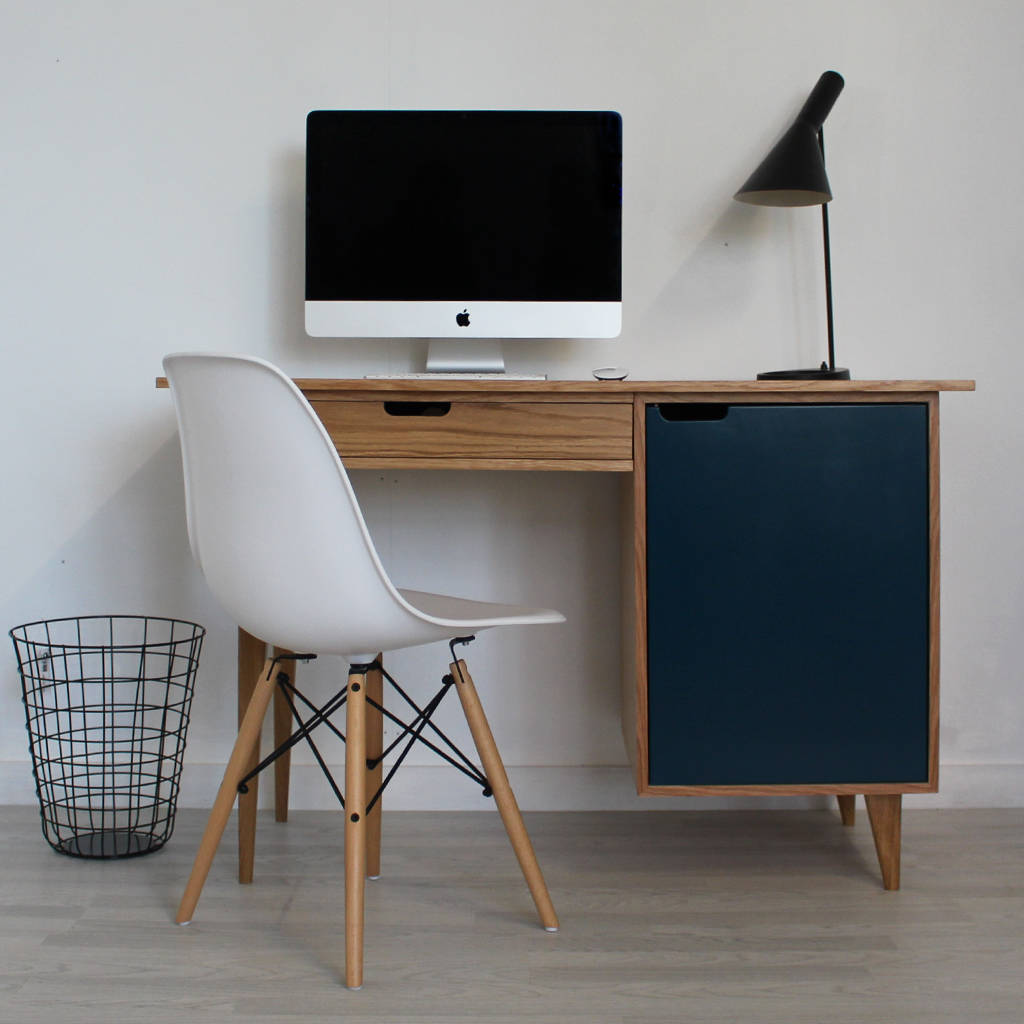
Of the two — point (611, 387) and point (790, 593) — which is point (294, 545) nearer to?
point (611, 387)

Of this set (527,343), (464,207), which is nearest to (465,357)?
(527,343)

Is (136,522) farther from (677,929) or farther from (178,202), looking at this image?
(677,929)

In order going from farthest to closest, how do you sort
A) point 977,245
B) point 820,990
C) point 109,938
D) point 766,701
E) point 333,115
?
point 977,245, point 333,115, point 766,701, point 109,938, point 820,990

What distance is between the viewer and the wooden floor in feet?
4.46

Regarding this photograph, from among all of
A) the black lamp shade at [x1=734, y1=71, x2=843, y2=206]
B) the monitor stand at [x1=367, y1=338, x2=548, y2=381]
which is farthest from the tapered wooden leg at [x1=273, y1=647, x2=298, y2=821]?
the black lamp shade at [x1=734, y1=71, x2=843, y2=206]

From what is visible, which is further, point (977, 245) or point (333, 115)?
point (977, 245)

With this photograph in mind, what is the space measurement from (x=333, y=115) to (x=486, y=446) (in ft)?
2.48

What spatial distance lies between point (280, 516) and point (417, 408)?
41cm

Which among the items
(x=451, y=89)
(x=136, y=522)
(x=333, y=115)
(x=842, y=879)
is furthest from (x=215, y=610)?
(x=842, y=879)

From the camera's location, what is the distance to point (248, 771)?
1831 mm

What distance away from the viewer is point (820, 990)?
4.57 ft

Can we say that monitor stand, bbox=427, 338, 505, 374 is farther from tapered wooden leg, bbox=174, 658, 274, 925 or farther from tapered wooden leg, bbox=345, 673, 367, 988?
tapered wooden leg, bbox=345, 673, 367, 988

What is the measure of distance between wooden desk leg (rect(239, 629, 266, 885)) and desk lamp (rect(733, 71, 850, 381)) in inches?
39.4

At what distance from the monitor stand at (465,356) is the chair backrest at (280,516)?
0.65 meters
